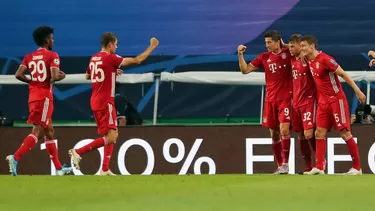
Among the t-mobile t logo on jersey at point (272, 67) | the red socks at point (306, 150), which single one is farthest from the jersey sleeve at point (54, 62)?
the red socks at point (306, 150)

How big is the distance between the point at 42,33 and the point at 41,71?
0.51 metres

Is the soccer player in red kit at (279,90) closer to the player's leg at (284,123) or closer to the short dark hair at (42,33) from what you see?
the player's leg at (284,123)

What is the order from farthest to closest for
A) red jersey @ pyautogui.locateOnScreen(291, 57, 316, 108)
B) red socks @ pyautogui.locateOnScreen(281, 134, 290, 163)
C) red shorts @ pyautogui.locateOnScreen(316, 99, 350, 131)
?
red socks @ pyautogui.locateOnScreen(281, 134, 290, 163), red jersey @ pyautogui.locateOnScreen(291, 57, 316, 108), red shorts @ pyautogui.locateOnScreen(316, 99, 350, 131)

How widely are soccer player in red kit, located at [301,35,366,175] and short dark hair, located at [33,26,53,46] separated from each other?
3.32m

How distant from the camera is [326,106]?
479 inches

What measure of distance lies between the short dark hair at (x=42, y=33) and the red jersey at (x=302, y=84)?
10.7ft

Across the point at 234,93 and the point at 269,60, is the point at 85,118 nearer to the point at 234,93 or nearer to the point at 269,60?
the point at 234,93

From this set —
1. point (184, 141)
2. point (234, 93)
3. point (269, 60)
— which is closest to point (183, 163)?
point (184, 141)

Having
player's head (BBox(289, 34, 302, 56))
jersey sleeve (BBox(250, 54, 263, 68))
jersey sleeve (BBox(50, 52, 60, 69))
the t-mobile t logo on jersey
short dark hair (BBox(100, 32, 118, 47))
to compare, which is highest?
short dark hair (BBox(100, 32, 118, 47))

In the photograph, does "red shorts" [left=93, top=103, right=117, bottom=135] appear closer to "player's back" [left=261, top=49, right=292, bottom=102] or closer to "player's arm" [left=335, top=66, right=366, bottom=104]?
"player's back" [left=261, top=49, right=292, bottom=102]

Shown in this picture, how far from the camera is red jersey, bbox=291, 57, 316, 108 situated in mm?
12547

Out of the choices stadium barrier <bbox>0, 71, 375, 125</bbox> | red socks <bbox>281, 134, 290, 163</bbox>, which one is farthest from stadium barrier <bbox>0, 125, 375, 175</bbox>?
red socks <bbox>281, 134, 290, 163</bbox>

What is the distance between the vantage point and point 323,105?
12.2m

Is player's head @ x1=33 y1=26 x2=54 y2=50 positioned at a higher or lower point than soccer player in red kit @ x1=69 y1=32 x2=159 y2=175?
higher
